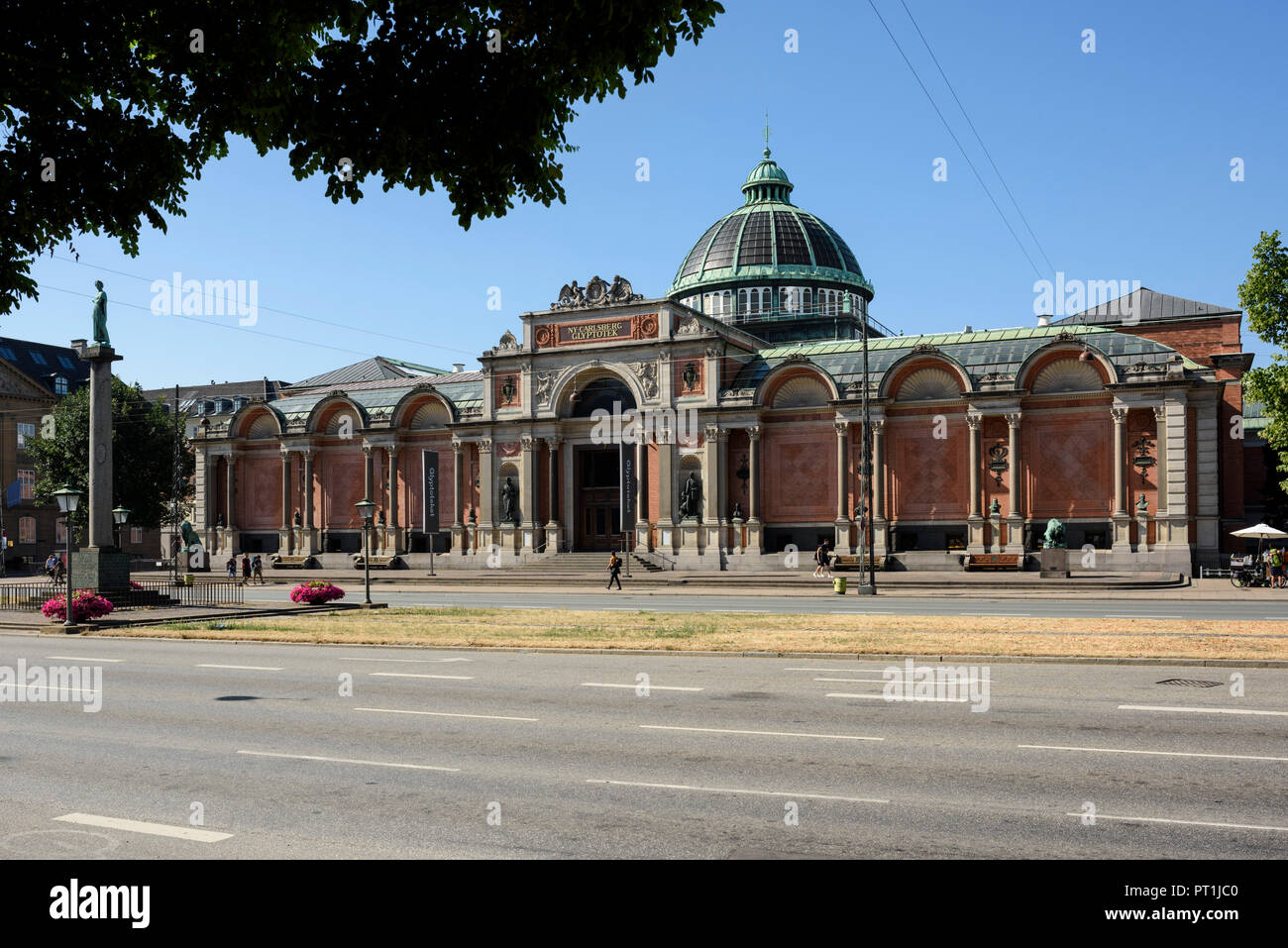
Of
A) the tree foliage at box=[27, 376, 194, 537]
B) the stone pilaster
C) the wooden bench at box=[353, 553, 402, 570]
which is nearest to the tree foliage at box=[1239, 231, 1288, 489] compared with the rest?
the stone pilaster

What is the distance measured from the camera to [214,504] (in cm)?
7575

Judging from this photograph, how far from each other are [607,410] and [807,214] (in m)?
24.3

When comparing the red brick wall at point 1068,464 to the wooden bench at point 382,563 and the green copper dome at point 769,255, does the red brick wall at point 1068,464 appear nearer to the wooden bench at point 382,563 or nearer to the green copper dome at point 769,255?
the green copper dome at point 769,255

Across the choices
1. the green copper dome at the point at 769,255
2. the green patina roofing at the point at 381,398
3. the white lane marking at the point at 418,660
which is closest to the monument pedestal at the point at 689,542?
the green patina roofing at the point at 381,398

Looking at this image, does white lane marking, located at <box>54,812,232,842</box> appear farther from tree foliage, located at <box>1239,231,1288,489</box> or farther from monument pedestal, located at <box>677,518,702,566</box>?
monument pedestal, located at <box>677,518,702,566</box>

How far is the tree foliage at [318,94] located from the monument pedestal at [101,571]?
31.0 m

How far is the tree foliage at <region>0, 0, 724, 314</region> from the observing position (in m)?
7.36

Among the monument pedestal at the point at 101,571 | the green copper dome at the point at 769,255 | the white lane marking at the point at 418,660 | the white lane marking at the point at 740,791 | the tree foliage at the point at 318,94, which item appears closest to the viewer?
the tree foliage at the point at 318,94

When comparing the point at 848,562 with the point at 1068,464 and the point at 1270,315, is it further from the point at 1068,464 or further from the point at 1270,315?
the point at 1270,315

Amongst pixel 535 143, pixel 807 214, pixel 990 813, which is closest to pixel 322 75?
pixel 535 143

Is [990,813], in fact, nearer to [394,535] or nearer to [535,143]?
[535,143]

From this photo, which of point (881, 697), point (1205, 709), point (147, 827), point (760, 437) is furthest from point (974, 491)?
point (147, 827)

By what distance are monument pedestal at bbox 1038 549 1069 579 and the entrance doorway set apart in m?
26.3

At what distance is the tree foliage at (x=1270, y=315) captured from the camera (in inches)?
1625
